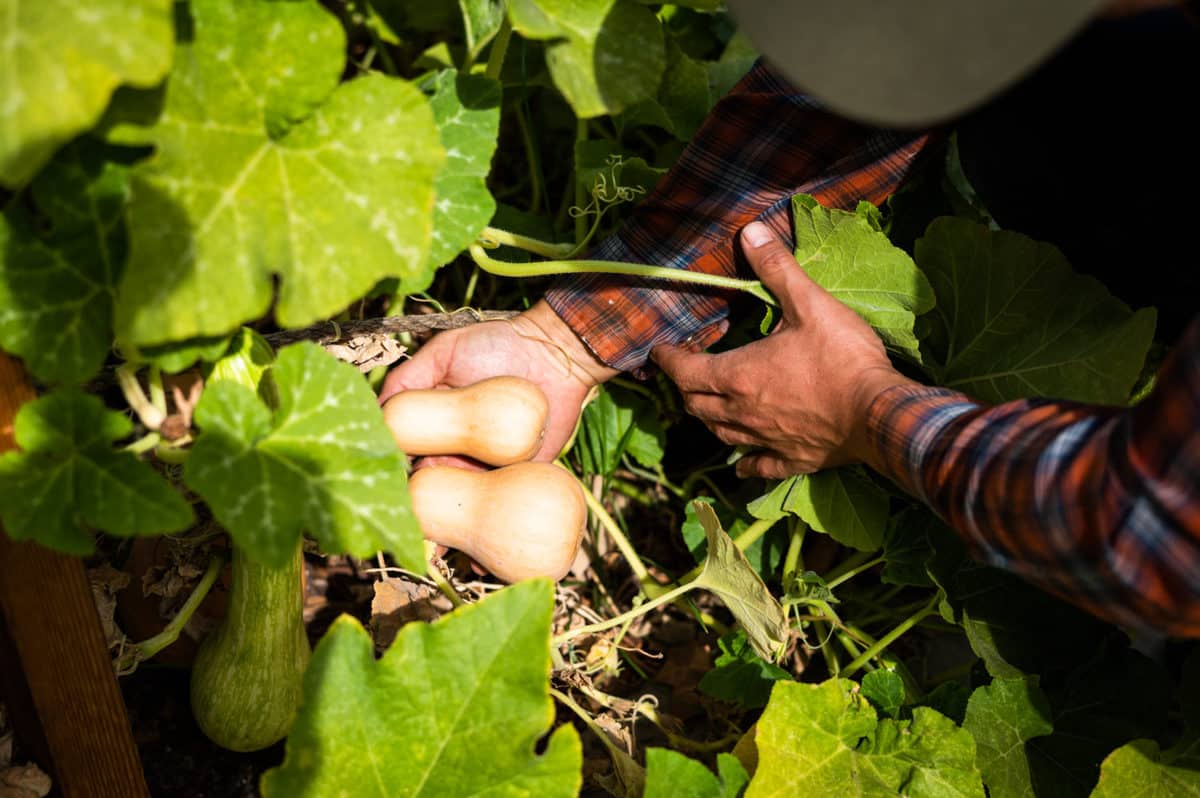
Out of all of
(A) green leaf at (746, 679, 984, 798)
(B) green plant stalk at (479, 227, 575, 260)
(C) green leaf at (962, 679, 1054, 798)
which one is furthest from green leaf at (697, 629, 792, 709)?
(B) green plant stalk at (479, 227, 575, 260)

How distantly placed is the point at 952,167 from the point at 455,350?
0.73 meters

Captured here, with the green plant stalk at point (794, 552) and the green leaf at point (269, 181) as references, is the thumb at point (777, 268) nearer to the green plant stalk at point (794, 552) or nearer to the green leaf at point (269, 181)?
the green plant stalk at point (794, 552)

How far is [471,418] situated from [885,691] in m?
0.59

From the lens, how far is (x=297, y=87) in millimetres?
715

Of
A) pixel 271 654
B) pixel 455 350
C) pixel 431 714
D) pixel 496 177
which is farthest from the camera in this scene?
pixel 496 177

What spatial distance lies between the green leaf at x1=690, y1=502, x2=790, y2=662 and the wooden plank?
0.64 m

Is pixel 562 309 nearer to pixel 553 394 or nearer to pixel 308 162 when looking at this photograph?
pixel 553 394

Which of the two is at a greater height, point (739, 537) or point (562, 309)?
point (562, 309)

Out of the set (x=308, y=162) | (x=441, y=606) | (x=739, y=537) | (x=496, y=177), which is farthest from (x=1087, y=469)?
(x=496, y=177)

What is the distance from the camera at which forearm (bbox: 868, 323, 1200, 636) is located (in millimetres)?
680

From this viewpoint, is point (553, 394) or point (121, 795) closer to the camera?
point (121, 795)

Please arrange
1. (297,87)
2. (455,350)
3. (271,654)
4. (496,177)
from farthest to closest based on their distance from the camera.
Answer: (496,177)
(455,350)
(271,654)
(297,87)

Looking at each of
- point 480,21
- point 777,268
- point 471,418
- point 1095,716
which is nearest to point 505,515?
point 471,418

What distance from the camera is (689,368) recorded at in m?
1.19
